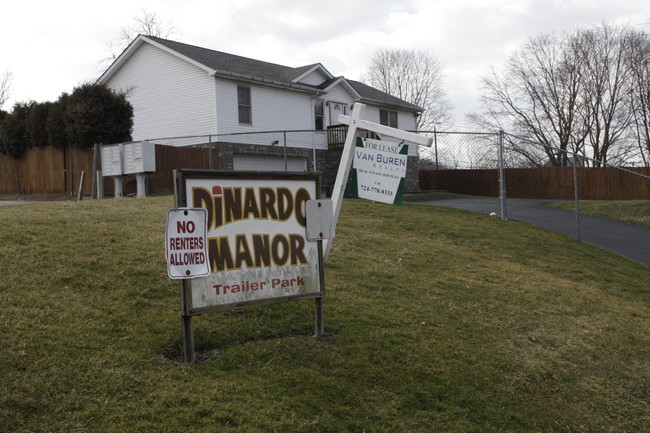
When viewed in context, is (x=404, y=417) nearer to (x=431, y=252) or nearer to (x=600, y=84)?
(x=431, y=252)

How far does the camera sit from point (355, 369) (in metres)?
4.34

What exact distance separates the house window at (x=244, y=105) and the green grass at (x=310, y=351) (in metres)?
16.3

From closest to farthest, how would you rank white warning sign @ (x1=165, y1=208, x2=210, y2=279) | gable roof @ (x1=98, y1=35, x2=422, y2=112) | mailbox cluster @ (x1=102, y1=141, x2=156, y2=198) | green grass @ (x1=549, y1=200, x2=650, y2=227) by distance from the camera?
white warning sign @ (x1=165, y1=208, x2=210, y2=279) < mailbox cluster @ (x1=102, y1=141, x2=156, y2=198) < green grass @ (x1=549, y1=200, x2=650, y2=227) < gable roof @ (x1=98, y1=35, x2=422, y2=112)

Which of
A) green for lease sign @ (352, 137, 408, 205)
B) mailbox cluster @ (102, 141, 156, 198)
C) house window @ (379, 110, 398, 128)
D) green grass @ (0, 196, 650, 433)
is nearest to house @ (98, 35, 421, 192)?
mailbox cluster @ (102, 141, 156, 198)

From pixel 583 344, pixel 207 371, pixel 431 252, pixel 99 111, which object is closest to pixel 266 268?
pixel 207 371

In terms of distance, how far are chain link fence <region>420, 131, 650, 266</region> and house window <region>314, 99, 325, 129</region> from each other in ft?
19.0

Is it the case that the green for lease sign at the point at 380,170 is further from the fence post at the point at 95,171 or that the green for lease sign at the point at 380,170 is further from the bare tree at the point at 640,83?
the bare tree at the point at 640,83

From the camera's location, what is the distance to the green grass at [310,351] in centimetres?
351

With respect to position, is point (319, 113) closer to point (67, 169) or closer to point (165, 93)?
point (165, 93)

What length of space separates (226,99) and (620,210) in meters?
14.9

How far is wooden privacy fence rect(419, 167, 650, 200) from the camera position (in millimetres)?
28297

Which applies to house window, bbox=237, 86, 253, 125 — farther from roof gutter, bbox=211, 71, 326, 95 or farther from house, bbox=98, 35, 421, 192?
roof gutter, bbox=211, 71, 326, 95

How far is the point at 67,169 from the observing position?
2028 centimetres

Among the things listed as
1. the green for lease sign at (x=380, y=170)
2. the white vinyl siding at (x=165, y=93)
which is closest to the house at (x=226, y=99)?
the white vinyl siding at (x=165, y=93)
